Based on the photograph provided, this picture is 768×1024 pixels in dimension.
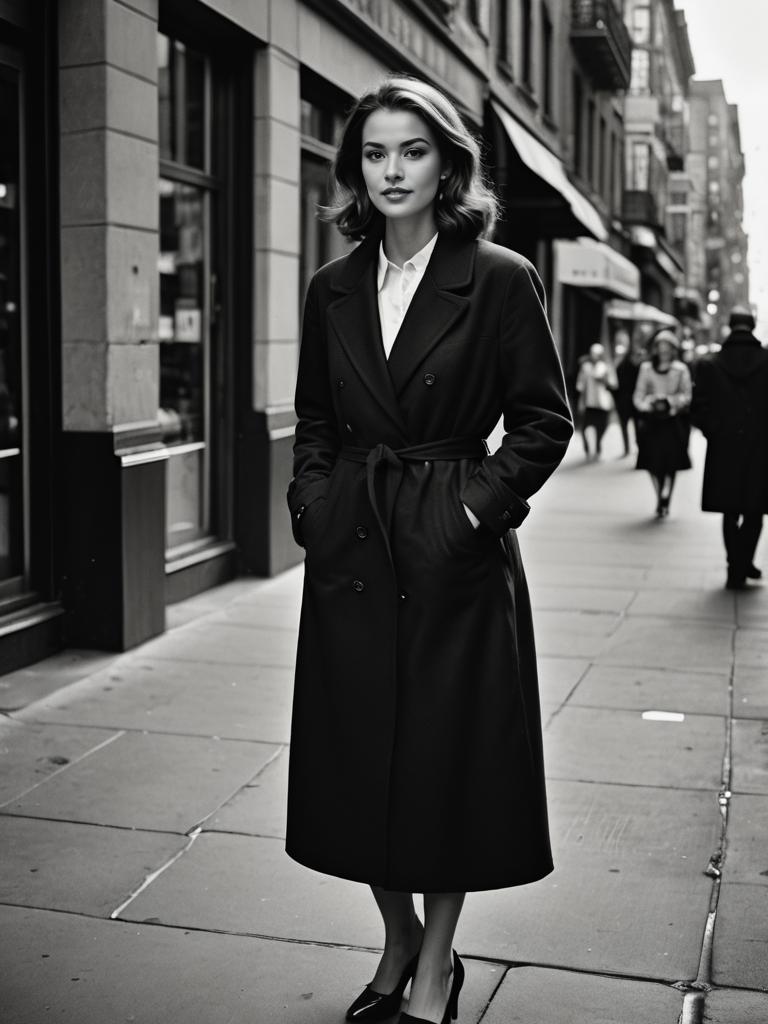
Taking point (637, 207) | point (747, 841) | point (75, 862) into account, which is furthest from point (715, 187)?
point (75, 862)

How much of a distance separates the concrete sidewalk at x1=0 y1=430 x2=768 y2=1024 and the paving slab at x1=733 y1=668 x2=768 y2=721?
20 millimetres

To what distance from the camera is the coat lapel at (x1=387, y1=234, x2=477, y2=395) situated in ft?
10.8

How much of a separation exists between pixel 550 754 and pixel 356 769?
8.98 ft

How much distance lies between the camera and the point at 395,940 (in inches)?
138

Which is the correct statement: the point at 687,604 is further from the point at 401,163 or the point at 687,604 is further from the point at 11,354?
the point at 401,163

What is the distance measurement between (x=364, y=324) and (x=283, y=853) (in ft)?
6.60

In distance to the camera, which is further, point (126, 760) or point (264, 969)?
point (126, 760)

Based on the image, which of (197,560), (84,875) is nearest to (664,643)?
(197,560)

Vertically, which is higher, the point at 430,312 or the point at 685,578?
the point at 430,312

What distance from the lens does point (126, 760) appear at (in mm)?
5766

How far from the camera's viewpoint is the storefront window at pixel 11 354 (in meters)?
7.27

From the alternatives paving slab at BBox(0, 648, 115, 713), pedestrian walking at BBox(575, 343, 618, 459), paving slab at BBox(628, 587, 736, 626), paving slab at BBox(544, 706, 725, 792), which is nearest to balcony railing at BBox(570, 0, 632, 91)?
pedestrian walking at BBox(575, 343, 618, 459)

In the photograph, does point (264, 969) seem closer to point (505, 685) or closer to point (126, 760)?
point (505, 685)

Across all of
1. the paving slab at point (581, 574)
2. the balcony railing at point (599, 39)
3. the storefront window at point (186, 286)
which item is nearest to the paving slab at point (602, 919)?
the storefront window at point (186, 286)
